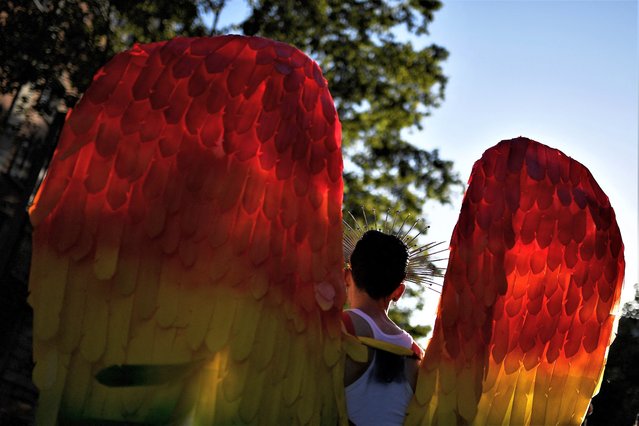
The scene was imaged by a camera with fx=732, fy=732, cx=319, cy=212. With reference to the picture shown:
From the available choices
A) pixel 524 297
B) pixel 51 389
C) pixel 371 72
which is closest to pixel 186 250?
pixel 51 389

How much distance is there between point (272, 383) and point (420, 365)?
1.78 ft

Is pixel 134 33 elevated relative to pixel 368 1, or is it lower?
lower

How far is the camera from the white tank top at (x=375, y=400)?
205 cm

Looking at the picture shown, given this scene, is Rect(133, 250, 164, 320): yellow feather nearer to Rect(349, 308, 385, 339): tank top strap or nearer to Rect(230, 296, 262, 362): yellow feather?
Rect(230, 296, 262, 362): yellow feather

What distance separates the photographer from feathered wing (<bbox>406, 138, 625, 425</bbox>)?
210 centimetres

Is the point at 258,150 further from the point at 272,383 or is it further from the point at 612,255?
the point at 612,255

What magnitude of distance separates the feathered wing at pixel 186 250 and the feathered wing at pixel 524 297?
419mm

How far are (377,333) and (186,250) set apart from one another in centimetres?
68

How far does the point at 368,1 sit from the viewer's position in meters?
12.2

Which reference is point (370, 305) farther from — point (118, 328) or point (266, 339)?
point (118, 328)

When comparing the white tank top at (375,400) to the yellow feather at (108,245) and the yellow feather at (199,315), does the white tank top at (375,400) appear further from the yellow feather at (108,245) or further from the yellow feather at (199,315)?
the yellow feather at (108,245)

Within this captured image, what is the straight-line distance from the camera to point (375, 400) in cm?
207

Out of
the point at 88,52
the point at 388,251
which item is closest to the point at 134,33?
the point at 88,52

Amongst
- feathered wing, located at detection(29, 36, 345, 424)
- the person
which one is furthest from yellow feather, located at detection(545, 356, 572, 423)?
feathered wing, located at detection(29, 36, 345, 424)
